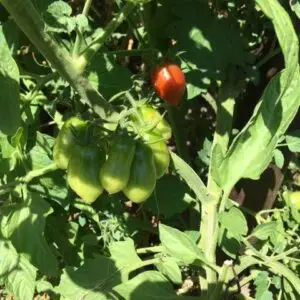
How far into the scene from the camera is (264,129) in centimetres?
112

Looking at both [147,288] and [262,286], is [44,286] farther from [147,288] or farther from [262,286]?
[262,286]

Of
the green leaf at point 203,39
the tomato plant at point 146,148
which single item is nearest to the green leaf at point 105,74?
the tomato plant at point 146,148

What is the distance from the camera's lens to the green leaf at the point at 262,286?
1.43 metres

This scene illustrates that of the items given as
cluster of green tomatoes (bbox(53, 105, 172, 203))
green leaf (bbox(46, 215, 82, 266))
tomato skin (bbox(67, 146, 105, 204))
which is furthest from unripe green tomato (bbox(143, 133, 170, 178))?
green leaf (bbox(46, 215, 82, 266))

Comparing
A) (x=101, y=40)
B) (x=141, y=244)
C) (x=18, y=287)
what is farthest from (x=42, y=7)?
(x=141, y=244)

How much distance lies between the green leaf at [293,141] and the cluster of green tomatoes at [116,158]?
386 millimetres

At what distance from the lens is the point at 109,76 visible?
1.36 metres

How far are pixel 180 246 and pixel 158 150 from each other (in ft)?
0.74

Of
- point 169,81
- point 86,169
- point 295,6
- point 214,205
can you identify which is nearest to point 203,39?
Answer: point 169,81

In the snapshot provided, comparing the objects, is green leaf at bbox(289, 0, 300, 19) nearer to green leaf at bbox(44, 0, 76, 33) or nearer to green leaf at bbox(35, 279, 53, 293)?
green leaf at bbox(44, 0, 76, 33)

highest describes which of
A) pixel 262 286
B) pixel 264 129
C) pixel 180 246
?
pixel 264 129

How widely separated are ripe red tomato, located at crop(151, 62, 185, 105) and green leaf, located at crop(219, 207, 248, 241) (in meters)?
0.31

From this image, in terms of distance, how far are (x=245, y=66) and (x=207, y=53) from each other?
Result: 0.45 feet

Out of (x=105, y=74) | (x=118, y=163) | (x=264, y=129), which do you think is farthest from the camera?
(x=105, y=74)
